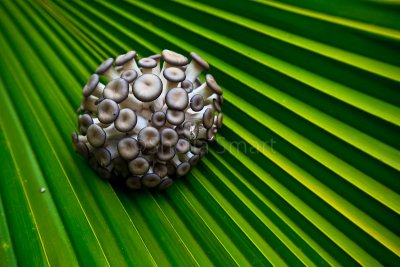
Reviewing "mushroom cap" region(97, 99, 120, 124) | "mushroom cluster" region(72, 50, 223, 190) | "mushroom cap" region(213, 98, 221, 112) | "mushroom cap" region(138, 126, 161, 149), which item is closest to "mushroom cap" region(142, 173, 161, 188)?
"mushroom cluster" region(72, 50, 223, 190)

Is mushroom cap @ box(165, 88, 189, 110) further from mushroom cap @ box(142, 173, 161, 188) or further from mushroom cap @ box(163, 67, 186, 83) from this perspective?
→ mushroom cap @ box(142, 173, 161, 188)

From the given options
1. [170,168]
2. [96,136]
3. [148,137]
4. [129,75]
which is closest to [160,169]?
[170,168]

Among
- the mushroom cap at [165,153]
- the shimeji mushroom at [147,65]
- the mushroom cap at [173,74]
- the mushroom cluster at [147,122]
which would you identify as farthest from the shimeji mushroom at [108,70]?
the mushroom cap at [165,153]

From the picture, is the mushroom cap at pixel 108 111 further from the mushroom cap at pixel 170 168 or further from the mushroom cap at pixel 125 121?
the mushroom cap at pixel 170 168

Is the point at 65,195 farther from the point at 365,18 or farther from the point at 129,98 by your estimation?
the point at 365,18

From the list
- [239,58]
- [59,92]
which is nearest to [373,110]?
[239,58]

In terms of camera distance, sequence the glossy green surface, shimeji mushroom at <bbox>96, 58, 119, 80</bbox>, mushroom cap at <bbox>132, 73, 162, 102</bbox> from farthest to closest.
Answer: shimeji mushroom at <bbox>96, 58, 119, 80</bbox> < mushroom cap at <bbox>132, 73, 162, 102</bbox> < the glossy green surface
